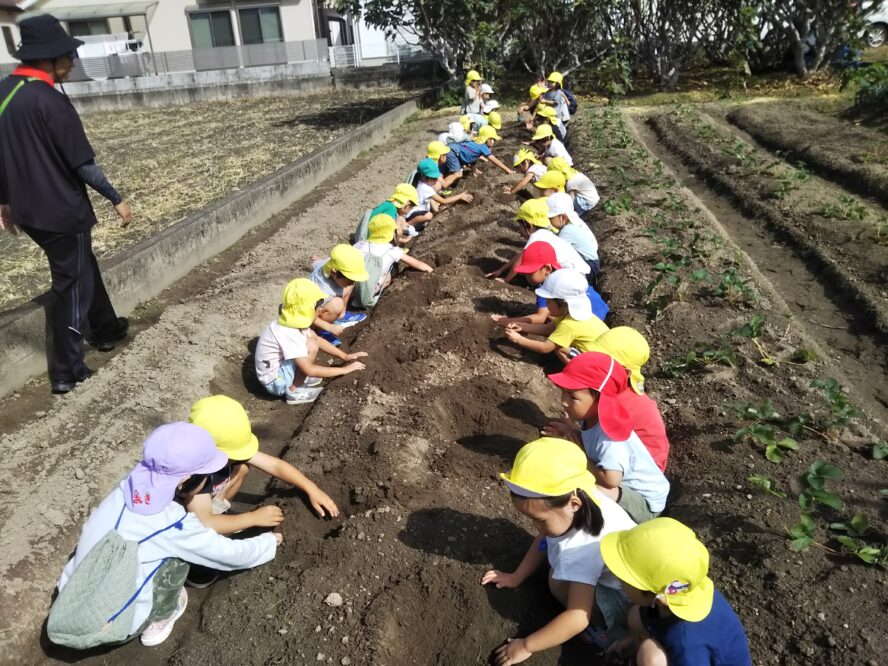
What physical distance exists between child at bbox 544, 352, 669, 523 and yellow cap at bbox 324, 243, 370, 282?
234cm

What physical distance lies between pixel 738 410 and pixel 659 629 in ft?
6.62

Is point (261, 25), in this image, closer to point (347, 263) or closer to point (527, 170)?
point (527, 170)

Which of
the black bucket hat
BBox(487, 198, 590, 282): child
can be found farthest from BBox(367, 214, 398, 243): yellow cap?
the black bucket hat

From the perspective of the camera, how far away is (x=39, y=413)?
4.20 metres

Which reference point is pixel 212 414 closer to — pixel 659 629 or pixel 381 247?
pixel 659 629

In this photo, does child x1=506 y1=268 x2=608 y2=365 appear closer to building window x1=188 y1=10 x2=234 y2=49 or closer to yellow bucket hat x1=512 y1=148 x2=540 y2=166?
yellow bucket hat x1=512 y1=148 x2=540 y2=166

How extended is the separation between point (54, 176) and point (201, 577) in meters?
2.68

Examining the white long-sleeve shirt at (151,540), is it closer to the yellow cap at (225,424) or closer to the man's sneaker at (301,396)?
the yellow cap at (225,424)

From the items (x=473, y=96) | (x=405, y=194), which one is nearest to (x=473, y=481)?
(x=405, y=194)

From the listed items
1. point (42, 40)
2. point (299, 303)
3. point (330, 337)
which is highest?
point (42, 40)

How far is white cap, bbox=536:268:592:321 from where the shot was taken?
4.43 metres

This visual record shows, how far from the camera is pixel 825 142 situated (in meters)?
10.6

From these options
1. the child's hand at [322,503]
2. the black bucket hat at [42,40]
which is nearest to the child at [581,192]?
the black bucket hat at [42,40]

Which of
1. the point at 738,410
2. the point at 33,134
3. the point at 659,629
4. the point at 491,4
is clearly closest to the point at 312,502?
the point at 659,629
